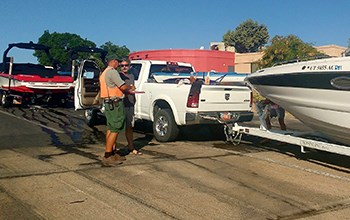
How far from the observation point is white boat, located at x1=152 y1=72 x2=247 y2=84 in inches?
337

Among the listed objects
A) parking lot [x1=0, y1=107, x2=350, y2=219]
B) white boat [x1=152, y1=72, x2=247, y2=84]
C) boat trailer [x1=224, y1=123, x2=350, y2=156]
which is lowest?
parking lot [x1=0, y1=107, x2=350, y2=219]

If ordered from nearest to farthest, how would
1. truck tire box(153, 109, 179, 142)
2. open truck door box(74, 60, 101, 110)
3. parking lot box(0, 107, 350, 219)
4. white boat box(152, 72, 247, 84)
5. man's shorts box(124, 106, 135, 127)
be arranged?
parking lot box(0, 107, 350, 219), man's shorts box(124, 106, 135, 127), truck tire box(153, 109, 179, 142), white boat box(152, 72, 247, 84), open truck door box(74, 60, 101, 110)

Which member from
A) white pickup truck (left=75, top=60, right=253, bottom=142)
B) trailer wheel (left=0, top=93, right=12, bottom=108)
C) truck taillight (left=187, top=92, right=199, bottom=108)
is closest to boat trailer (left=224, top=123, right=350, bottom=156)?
white pickup truck (left=75, top=60, right=253, bottom=142)

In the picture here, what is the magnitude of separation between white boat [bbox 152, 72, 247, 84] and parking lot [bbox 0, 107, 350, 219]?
1363 mm

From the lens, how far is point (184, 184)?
17.0 ft

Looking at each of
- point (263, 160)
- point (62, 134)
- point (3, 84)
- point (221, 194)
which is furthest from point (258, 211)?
point (3, 84)

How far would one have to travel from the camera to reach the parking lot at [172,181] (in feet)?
13.7

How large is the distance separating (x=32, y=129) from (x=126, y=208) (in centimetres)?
670

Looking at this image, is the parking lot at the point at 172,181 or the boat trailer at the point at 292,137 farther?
the boat trailer at the point at 292,137

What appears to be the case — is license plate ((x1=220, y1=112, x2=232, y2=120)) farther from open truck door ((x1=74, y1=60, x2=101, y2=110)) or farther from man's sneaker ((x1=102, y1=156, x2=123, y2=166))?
open truck door ((x1=74, y1=60, x2=101, y2=110))

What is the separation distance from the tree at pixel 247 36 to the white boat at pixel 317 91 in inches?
2664

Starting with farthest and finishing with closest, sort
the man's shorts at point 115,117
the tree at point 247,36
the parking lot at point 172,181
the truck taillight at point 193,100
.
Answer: the tree at point 247,36, the truck taillight at point 193,100, the man's shorts at point 115,117, the parking lot at point 172,181

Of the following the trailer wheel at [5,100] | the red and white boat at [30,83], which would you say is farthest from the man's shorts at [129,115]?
the trailer wheel at [5,100]

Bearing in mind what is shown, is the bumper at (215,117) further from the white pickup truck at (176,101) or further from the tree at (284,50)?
the tree at (284,50)
